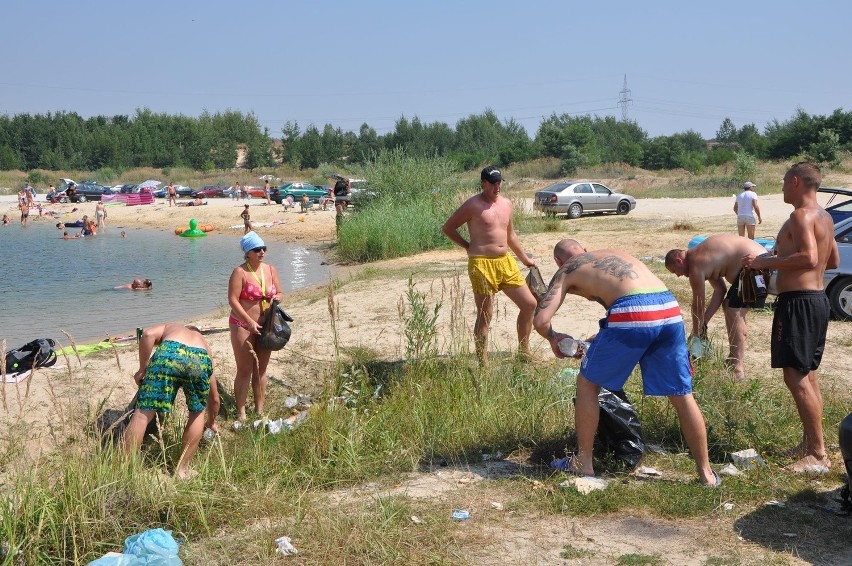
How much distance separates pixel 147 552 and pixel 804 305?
4116 mm

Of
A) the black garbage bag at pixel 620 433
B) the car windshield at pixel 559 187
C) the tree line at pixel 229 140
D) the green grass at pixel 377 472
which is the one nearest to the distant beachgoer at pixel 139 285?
the green grass at pixel 377 472

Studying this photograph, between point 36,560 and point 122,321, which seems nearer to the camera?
point 36,560

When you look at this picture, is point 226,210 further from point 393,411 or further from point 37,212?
point 393,411

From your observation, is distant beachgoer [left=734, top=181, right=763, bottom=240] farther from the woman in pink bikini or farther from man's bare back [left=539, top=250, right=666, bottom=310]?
man's bare back [left=539, top=250, right=666, bottom=310]

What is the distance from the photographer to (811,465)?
555 centimetres

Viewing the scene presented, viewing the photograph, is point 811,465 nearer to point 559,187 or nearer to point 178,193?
point 559,187

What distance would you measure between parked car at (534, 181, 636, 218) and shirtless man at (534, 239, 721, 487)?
23.2 m

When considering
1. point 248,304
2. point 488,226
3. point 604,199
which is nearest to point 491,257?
point 488,226

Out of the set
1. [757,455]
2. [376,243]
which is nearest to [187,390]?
[757,455]

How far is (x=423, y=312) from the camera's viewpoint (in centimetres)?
728

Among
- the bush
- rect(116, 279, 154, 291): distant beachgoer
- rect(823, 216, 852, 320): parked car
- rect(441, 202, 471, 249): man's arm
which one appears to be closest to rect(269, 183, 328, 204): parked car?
the bush

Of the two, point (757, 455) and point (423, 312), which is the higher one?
point (423, 312)

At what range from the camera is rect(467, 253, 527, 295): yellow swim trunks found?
7.94 m

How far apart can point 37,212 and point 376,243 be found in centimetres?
3376
